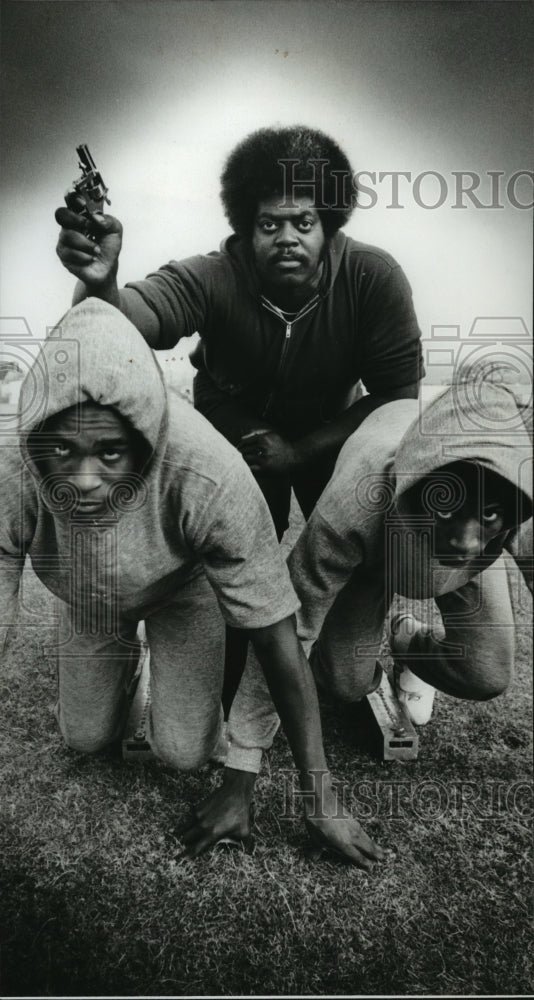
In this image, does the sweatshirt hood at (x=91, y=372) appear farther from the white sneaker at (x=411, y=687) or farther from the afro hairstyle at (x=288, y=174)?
the white sneaker at (x=411, y=687)

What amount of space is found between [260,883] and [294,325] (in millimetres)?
811

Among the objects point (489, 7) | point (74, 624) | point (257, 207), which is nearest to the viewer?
point (489, 7)

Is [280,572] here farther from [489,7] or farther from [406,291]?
[489,7]

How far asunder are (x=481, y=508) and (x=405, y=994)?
0.62 m

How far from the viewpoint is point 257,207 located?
916mm

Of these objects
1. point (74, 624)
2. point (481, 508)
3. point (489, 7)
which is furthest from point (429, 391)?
point (74, 624)

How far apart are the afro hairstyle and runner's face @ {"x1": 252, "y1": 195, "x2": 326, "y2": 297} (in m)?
0.01

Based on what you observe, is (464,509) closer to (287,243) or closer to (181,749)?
(287,243)

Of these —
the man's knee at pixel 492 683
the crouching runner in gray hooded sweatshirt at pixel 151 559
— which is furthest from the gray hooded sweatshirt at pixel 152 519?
the man's knee at pixel 492 683

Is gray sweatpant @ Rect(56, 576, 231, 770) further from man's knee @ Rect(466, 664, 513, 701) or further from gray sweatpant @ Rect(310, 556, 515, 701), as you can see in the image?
man's knee @ Rect(466, 664, 513, 701)

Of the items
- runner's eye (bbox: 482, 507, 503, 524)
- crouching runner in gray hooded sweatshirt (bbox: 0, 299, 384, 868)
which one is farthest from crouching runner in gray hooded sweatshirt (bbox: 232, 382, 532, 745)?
crouching runner in gray hooded sweatshirt (bbox: 0, 299, 384, 868)

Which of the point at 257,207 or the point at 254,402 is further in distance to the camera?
the point at 254,402

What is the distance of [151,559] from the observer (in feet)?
3.14

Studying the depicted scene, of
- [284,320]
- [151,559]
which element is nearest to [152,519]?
[151,559]
